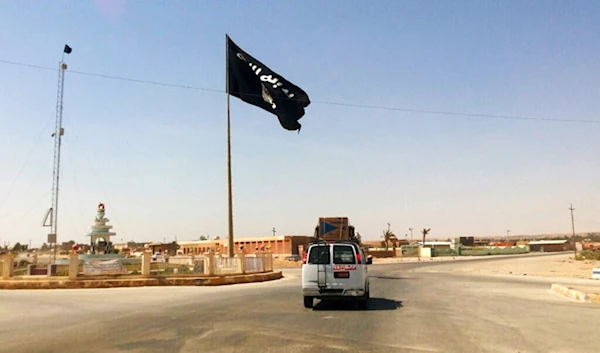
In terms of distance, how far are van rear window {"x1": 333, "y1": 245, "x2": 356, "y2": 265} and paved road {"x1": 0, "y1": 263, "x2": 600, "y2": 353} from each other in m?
1.36

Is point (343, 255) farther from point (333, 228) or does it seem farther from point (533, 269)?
point (533, 269)

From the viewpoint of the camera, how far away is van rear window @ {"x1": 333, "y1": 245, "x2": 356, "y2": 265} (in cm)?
1430

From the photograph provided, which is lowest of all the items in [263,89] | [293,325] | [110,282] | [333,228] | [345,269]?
[293,325]

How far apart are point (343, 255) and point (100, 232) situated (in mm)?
29784

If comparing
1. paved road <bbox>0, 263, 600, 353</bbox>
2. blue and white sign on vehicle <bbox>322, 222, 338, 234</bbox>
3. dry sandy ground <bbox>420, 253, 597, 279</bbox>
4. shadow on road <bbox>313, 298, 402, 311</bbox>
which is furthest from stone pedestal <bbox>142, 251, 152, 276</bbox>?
dry sandy ground <bbox>420, 253, 597, 279</bbox>

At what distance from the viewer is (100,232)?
3884 cm

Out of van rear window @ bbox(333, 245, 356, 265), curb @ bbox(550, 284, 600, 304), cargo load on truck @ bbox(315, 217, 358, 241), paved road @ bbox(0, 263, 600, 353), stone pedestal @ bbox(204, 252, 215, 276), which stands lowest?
curb @ bbox(550, 284, 600, 304)

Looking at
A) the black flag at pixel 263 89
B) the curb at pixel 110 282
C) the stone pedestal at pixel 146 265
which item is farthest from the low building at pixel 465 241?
the stone pedestal at pixel 146 265

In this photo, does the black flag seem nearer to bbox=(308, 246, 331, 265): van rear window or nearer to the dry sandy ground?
bbox=(308, 246, 331, 265): van rear window

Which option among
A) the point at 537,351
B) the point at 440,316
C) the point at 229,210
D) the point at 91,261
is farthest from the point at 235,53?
the point at 537,351

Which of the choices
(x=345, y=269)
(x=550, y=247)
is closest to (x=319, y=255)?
(x=345, y=269)

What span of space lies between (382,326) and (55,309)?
32.6 ft

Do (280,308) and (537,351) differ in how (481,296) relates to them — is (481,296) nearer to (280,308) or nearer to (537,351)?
(280,308)

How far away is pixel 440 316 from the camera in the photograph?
12656mm
